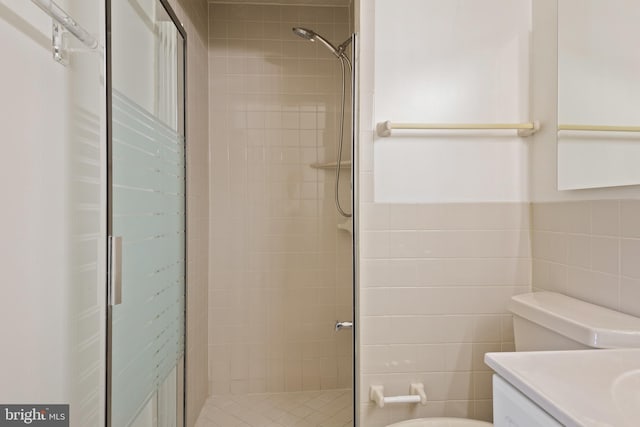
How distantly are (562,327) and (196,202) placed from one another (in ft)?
5.65

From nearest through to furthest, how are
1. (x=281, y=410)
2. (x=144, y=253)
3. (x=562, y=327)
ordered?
(x=562, y=327)
(x=144, y=253)
(x=281, y=410)

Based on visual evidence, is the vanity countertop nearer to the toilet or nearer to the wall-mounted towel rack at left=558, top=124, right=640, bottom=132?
the toilet

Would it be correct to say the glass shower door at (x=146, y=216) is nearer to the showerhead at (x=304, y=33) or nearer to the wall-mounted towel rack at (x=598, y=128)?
the showerhead at (x=304, y=33)

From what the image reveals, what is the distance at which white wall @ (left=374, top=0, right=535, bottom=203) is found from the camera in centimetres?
160

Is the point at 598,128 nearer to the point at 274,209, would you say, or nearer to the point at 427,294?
the point at 427,294

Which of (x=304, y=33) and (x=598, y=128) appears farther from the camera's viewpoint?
(x=304, y=33)

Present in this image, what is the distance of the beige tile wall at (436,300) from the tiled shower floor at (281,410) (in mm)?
731

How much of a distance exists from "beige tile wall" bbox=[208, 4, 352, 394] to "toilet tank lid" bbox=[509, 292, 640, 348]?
1323 millimetres

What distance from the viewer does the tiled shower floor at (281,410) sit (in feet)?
7.02

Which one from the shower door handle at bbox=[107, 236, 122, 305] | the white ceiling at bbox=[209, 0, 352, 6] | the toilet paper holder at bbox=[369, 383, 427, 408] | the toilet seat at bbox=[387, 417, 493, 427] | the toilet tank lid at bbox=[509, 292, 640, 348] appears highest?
the white ceiling at bbox=[209, 0, 352, 6]

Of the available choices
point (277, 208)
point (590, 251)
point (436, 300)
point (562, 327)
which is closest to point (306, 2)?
point (277, 208)

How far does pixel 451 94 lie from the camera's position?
1618mm

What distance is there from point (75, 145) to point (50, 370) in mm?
536

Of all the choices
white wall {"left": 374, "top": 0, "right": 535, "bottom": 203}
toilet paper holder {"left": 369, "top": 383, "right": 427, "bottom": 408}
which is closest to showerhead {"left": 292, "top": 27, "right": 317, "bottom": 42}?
white wall {"left": 374, "top": 0, "right": 535, "bottom": 203}
